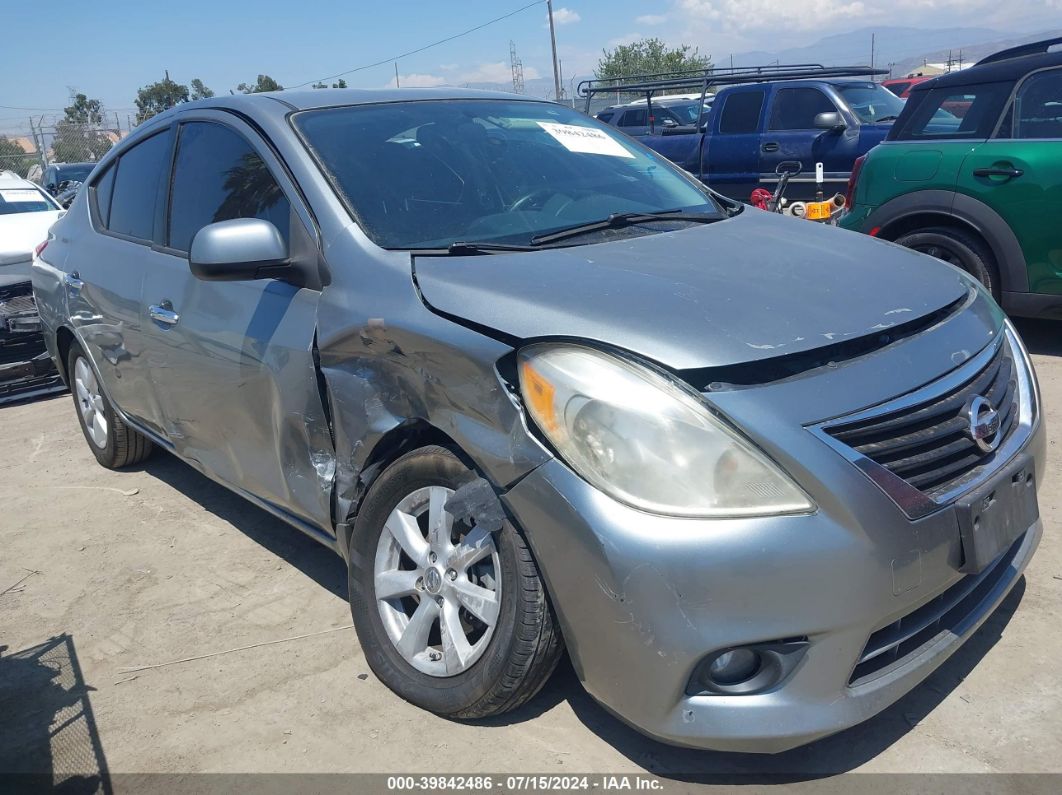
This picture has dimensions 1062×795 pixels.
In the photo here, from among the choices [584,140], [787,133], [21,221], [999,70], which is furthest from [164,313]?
[787,133]

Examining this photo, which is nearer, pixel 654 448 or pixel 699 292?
pixel 654 448

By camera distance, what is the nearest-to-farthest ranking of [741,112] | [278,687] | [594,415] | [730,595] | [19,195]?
[730,595]
[594,415]
[278,687]
[19,195]
[741,112]

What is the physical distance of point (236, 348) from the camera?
121 inches

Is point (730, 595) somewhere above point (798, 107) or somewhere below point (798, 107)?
below

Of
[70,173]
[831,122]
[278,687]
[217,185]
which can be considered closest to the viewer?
[278,687]

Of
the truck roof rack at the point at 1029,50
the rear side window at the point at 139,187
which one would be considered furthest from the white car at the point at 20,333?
the truck roof rack at the point at 1029,50

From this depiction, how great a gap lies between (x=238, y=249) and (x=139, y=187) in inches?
65.0

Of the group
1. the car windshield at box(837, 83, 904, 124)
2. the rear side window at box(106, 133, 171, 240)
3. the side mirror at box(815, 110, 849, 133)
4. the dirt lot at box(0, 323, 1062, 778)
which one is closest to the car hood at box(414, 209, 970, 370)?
the dirt lot at box(0, 323, 1062, 778)

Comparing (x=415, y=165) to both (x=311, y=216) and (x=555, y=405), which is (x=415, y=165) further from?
(x=555, y=405)

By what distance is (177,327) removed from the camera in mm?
3412

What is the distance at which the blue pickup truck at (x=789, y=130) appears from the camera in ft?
33.7

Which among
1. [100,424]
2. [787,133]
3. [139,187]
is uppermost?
[139,187]

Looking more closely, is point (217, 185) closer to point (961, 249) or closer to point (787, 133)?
point (961, 249)

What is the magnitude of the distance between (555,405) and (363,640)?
1095 mm
